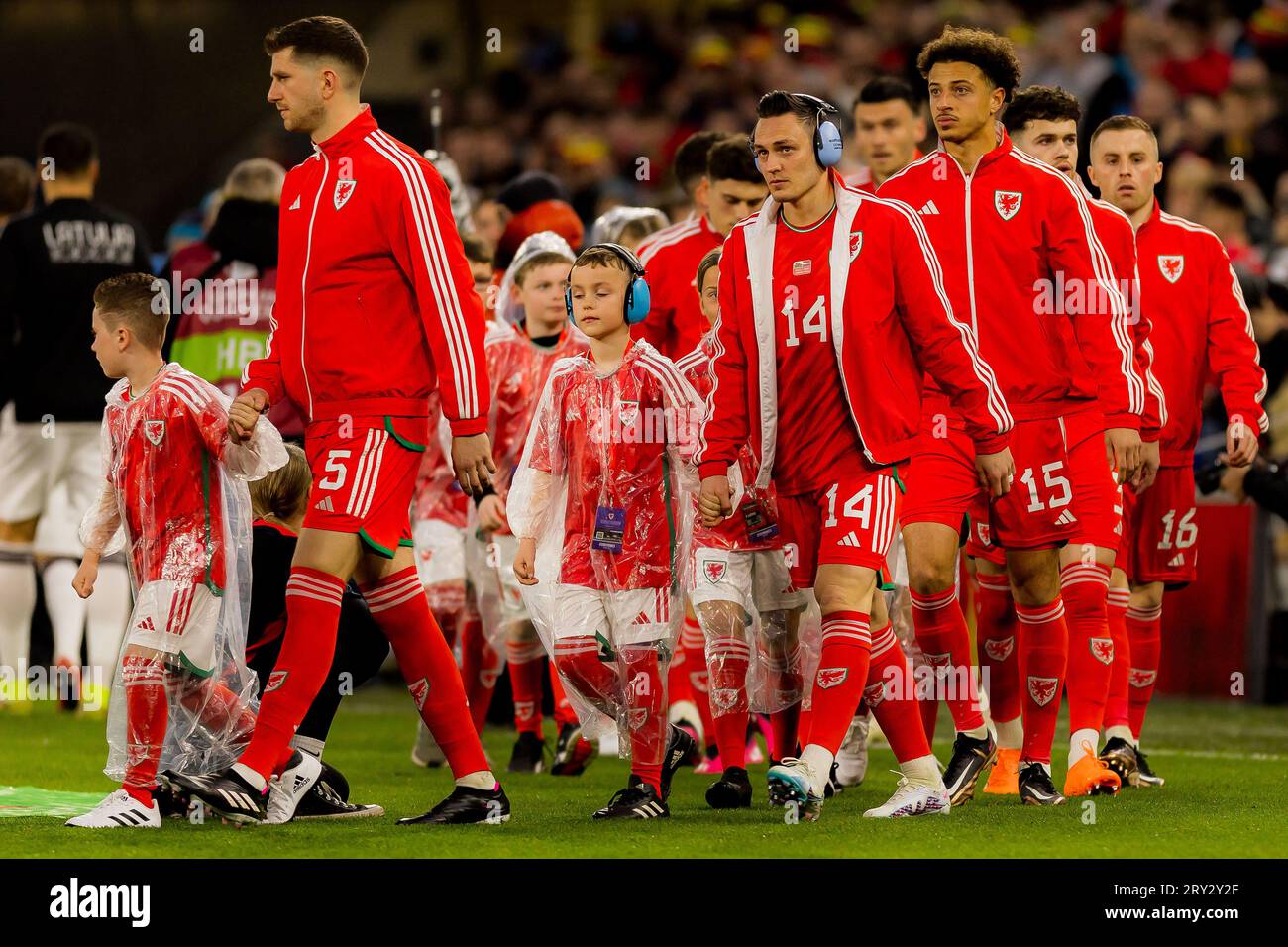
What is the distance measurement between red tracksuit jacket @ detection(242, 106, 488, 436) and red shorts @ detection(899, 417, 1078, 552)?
153cm

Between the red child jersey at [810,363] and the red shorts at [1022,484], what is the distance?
1.75 ft

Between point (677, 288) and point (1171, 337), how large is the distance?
1908 mm

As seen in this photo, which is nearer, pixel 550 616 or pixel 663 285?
pixel 550 616

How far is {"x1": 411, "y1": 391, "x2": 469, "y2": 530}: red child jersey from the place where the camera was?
8.67m

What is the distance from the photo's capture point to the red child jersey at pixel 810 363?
20.5ft

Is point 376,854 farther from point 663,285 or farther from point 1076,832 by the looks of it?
point 663,285

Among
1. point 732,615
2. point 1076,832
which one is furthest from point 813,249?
point 1076,832

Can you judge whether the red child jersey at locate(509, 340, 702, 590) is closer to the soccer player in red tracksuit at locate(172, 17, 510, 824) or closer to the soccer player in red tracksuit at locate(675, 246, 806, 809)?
the soccer player in red tracksuit at locate(675, 246, 806, 809)

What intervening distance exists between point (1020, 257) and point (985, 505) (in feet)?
2.71

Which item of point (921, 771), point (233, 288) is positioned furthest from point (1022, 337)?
point (233, 288)

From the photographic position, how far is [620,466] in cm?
674

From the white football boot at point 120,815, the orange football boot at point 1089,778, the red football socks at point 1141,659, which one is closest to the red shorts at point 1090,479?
the orange football boot at point 1089,778
